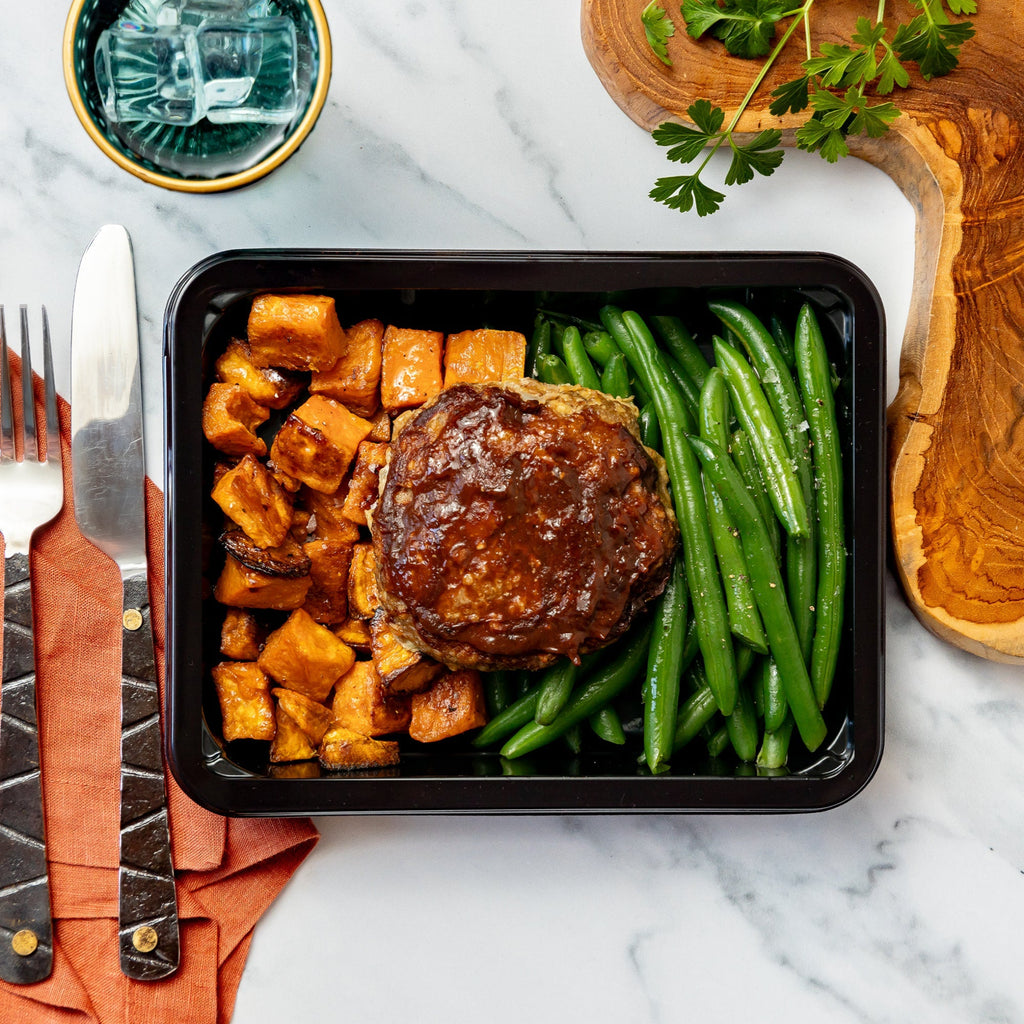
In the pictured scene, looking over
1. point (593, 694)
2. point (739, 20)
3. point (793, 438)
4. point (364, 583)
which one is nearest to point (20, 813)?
point (364, 583)

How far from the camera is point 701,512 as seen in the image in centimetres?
234

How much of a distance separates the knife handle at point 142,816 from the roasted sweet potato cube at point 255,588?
1.08ft

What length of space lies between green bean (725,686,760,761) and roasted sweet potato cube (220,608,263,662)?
1.32 m

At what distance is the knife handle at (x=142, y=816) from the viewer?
8.18 ft

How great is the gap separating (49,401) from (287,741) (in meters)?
1.17

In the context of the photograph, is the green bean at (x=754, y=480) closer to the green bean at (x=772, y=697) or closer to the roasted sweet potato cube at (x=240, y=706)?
the green bean at (x=772, y=697)

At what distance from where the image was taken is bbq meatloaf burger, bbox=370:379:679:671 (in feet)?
7.17

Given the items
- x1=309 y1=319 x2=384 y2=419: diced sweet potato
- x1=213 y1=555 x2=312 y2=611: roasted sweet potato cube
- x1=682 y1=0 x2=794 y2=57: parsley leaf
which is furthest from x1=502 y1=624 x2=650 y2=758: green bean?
x1=682 y1=0 x2=794 y2=57: parsley leaf

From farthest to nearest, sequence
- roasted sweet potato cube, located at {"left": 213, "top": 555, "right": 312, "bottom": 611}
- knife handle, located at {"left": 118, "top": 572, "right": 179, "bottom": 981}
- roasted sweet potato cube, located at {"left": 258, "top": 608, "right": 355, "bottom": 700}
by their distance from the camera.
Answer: knife handle, located at {"left": 118, "top": 572, "right": 179, "bottom": 981} < roasted sweet potato cube, located at {"left": 258, "top": 608, "right": 355, "bottom": 700} < roasted sweet potato cube, located at {"left": 213, "top": 555, "right": 312, "bottom": 611}

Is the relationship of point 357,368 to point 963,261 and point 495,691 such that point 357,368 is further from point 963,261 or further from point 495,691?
point 963,261

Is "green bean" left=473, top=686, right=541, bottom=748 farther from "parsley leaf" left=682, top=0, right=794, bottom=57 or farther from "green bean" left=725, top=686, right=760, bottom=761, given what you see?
"parsley leaf" left=682, top=0, right=794, bottom=57

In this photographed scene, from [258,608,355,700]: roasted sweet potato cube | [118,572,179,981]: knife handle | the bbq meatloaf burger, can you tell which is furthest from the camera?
[118,572,179,981]: knife handle

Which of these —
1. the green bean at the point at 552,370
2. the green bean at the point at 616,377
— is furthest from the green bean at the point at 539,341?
the green bean at the point at 616,377

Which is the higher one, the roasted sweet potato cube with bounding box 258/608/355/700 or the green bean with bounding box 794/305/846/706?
the green bean with bounding box 794/305/846/706
